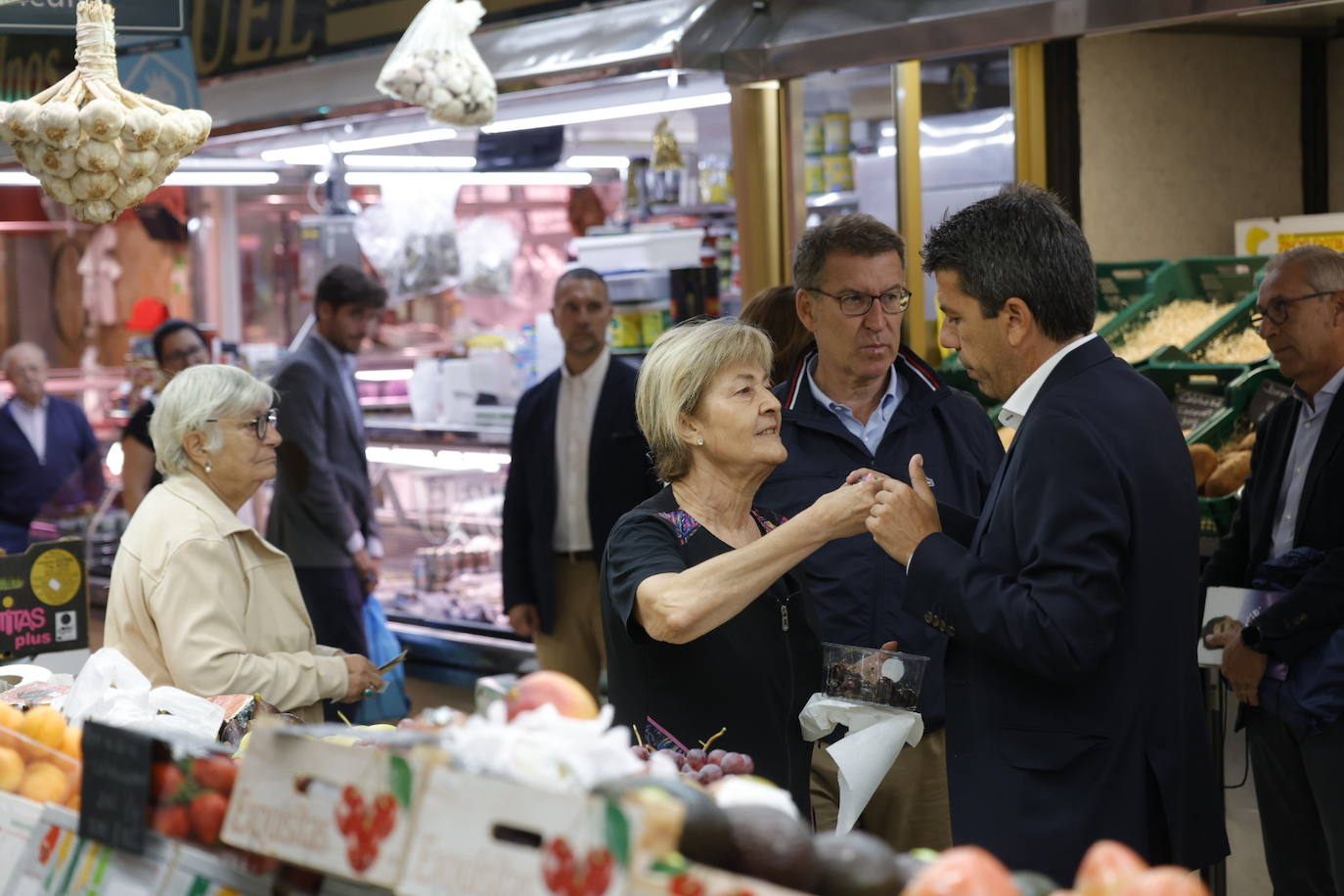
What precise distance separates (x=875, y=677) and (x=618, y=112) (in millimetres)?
4215

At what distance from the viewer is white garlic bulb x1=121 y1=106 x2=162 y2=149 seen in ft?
8.98

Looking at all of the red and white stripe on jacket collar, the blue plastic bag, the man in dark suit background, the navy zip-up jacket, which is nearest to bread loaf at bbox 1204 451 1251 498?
the man in dark suit background

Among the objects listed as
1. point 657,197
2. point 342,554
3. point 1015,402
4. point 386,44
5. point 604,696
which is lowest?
point 604,696

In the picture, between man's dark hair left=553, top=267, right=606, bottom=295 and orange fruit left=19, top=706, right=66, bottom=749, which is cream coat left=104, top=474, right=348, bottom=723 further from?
man's dark hair left=553, top=267, right=606, bottom=295

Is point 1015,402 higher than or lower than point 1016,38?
lower

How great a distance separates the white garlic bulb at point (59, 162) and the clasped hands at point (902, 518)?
163cm

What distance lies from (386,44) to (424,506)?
7.93 ft

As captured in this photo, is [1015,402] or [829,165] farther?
[829,165]

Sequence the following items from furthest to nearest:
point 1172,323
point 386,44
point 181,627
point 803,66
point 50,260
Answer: point 50,260
point 386,44
point 1172,323
point 803,66
point 181,627

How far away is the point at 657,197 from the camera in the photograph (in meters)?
6.88

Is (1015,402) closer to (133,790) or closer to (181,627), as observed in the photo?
(133,790)

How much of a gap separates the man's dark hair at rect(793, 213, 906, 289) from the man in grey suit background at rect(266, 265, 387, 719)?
2.83m

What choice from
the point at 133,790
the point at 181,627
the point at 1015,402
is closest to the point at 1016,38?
the point at 1015,402

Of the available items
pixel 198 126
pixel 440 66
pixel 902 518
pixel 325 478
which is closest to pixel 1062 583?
pixel 902 518
